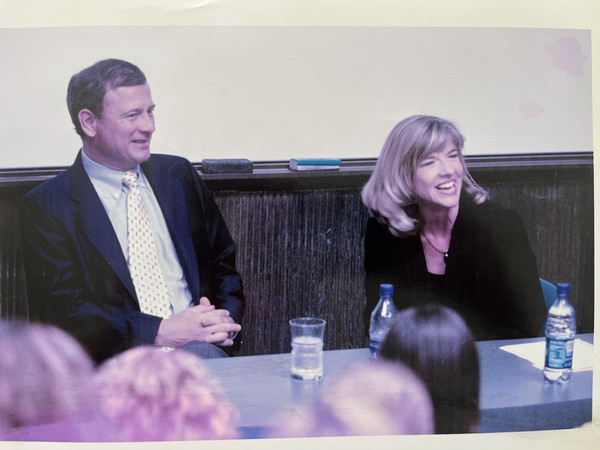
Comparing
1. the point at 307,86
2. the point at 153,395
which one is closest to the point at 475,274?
the point at 307,86

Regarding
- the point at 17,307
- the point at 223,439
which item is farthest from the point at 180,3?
the point at 223,439

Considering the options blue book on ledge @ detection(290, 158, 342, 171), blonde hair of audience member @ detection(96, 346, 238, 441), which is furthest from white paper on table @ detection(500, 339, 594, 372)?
blonde hair of audience member @ detection(96, 346, 238, 441)

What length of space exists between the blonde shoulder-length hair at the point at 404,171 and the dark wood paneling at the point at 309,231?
4 cm

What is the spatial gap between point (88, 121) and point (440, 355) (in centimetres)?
141

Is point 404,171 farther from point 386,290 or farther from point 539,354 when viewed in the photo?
point 539,354

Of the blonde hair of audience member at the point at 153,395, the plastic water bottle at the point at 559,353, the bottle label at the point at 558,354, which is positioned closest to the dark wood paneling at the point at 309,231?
the blonde hair of audience member at the point at 153,395

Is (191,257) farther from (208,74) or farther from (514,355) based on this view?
(514,355)

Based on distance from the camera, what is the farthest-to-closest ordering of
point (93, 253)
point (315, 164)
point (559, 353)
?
point (315, 164)
point (93, 253)
point (559, 353)

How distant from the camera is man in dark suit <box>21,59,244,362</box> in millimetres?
1893

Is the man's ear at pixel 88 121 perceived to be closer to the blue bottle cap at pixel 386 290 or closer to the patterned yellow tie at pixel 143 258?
the patterned yellow tie at pixel 143 258

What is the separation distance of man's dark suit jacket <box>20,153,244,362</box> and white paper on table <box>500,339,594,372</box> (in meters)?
1.03

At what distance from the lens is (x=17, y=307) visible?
193 centimetres

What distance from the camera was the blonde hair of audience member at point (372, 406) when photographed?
1.73 m

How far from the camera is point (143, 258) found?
192 centimetres
